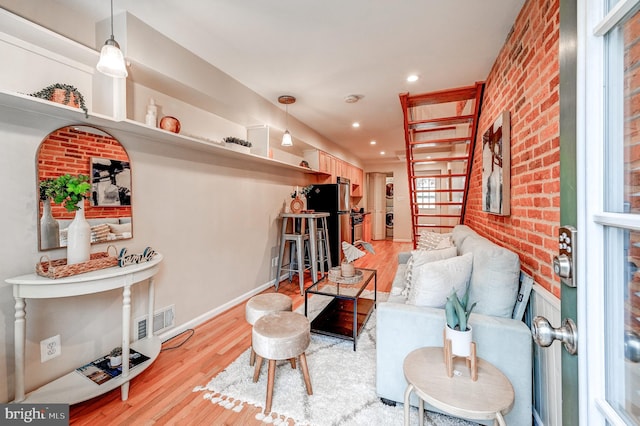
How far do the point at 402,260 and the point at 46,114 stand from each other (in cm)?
342

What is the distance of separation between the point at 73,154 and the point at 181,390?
168 cm

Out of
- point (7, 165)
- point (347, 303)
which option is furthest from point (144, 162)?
point (347, 303)

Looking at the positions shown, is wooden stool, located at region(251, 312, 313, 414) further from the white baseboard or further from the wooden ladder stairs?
the wooden ladder stairs

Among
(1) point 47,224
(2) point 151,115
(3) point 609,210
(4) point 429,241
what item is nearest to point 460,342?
(3) point 609,210

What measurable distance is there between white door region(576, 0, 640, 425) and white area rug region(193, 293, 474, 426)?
1.26m

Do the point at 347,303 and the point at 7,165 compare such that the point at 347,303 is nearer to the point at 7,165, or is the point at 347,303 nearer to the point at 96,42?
the point at 7,165

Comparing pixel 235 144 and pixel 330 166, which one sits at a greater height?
pixel 330 166

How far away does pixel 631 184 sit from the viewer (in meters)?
0.45

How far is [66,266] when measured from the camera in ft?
4.85

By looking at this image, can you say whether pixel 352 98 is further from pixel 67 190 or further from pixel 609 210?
pixel 609 210

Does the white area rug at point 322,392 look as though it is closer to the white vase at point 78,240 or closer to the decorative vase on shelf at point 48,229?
the white vase at point 78,240

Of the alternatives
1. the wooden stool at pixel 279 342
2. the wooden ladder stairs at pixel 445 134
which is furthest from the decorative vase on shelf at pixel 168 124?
the wooden ladder stairs at pixel 445 134

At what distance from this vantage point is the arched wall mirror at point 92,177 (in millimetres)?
1599

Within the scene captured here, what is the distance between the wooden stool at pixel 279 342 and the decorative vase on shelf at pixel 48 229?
53.2 inches
